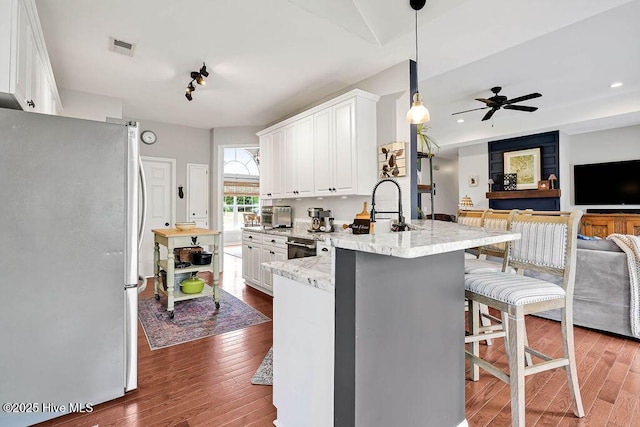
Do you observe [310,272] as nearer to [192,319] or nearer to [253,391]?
[253,391]

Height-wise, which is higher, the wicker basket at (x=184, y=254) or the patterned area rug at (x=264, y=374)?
the wicker basket at (x=184, y=254)

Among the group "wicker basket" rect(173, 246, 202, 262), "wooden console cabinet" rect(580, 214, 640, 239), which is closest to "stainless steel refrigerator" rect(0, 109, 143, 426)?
"wicker basket" rect(173, 246, 202, 262)

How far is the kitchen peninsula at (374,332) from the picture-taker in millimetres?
1108

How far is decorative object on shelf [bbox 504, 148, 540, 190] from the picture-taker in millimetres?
6469

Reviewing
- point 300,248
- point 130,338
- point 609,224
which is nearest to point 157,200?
point 300,248

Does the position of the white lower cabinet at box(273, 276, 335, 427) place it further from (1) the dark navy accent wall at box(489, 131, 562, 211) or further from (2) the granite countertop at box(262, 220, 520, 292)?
(1) the dark navy accent wall at box(489, 131, 562, 211)

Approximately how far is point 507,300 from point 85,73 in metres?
4.80

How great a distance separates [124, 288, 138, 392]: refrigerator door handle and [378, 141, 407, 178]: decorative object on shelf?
8.44 feet

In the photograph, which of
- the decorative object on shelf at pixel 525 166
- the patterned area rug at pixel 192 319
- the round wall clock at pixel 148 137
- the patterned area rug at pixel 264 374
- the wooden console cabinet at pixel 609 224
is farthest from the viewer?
the decorative object on shelf at pixel 525 166

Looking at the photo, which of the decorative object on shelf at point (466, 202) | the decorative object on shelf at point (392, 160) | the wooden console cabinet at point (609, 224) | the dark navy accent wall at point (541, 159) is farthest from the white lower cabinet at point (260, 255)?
the wooden console cabinet at point (609, 224)

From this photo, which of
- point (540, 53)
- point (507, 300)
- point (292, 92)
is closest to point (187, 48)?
point (292, 92)

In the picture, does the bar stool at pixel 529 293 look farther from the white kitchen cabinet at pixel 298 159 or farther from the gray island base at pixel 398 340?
the white kitchen cabinet at pixel 298 159

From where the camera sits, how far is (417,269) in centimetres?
132

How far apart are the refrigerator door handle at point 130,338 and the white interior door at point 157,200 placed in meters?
3.78
